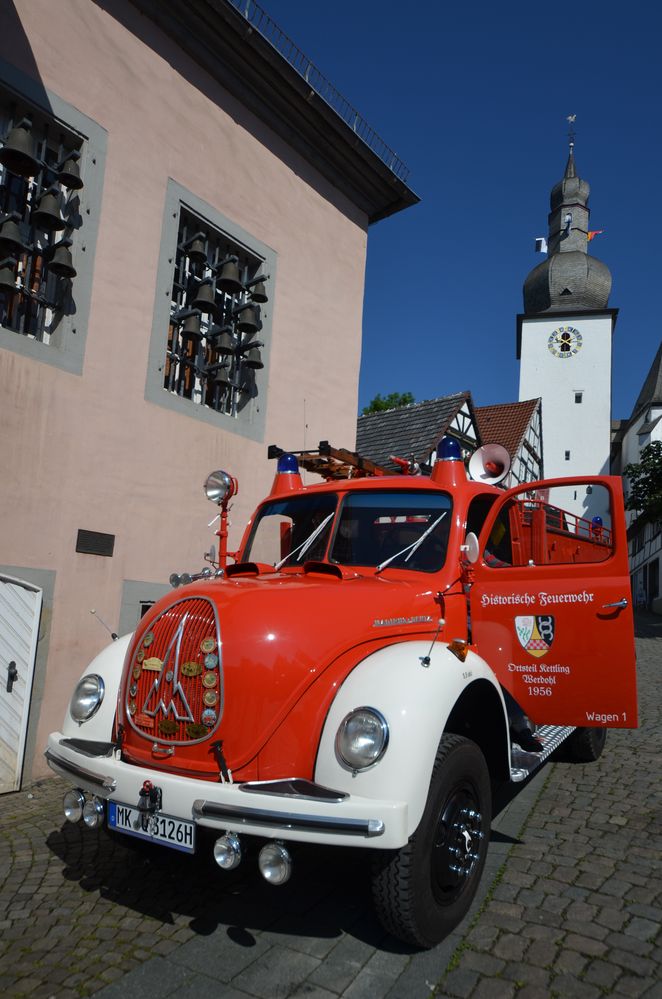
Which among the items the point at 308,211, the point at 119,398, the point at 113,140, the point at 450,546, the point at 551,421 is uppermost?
the point at 551,421

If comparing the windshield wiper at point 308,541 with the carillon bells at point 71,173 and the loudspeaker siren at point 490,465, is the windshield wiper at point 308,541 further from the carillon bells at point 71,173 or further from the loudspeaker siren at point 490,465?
the carillon bells at point 71,173

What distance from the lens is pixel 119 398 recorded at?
22.2 feet

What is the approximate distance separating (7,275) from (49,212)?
667 mm

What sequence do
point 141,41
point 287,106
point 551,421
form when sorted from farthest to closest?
1. point 551,421
2. point 287,106
3. point 141,41

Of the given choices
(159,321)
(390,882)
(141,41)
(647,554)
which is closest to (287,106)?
(141,41)

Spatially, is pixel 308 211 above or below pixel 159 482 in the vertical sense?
above

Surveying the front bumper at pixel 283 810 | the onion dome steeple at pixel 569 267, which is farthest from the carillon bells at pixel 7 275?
the onion dome steeple at pixel 569 267

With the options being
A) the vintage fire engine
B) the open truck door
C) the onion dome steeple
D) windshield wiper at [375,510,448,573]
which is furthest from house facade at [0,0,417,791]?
the onion dome steeple

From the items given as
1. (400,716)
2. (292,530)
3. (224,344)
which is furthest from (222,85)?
(400,716)

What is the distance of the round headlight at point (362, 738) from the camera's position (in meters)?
2.81

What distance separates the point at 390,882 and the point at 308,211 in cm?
852

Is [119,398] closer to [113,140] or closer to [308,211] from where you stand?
[113,140]

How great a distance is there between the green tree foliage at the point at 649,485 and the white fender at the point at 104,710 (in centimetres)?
1828

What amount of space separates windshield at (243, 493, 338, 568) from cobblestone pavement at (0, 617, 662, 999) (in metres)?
1.73
